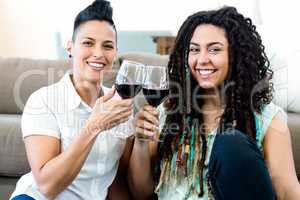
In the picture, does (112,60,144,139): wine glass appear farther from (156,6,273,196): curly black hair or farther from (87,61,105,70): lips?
(156,6,273,196): curly black hair

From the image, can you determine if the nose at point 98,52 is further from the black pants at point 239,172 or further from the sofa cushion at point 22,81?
the sofa cushion at point 22,81

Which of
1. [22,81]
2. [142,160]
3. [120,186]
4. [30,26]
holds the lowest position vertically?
[120,186]

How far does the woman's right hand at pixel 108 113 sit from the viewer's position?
3.59 feet

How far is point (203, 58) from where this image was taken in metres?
1.24

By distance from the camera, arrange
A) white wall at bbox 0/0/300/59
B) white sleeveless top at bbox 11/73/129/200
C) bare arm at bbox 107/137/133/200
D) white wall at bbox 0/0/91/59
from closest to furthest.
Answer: white sleeveless top at bbox 11/73/129/200
bare arm at bbox 107/137/133/200
white wall at bbox 0/0/300/59
white wall at bbox 0/0/91/59

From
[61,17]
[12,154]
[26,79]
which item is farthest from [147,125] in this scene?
[61,17]

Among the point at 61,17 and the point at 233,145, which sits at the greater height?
the point at 61,17

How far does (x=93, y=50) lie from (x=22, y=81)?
832mm

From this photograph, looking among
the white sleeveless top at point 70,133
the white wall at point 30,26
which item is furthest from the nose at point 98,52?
the white wall at point 30,26

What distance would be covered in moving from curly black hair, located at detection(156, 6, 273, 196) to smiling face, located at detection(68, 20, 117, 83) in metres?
0.23

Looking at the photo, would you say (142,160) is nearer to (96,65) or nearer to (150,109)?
(150,109)

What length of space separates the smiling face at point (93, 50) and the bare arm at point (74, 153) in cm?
16

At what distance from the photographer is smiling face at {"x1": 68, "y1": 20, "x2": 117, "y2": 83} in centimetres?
125

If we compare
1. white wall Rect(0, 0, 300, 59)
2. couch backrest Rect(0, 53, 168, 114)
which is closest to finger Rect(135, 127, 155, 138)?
couch backrest Rect(0, 53, 168, 114)
